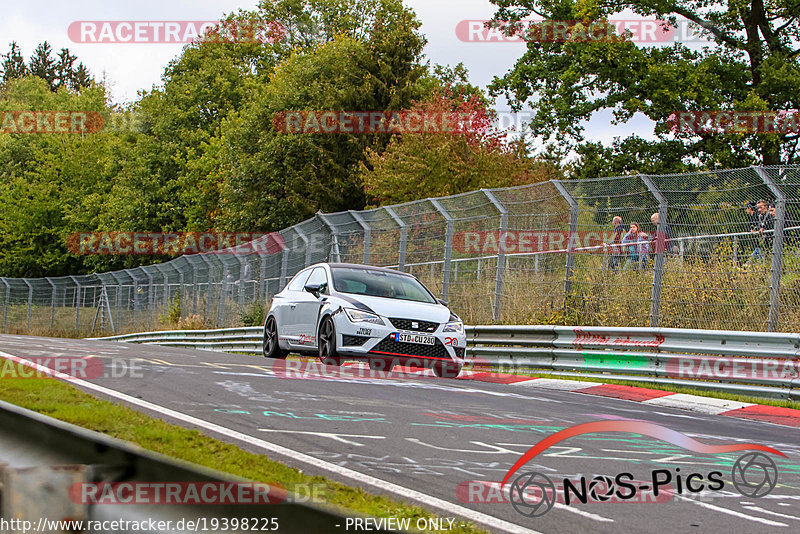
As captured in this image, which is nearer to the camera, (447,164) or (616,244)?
(616,244)

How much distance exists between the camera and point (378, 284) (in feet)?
48.1

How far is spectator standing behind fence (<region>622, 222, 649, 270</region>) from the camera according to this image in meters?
15.1

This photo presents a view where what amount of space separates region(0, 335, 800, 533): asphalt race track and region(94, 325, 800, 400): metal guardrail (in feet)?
5.71

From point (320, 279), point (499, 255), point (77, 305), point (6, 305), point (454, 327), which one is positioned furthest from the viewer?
point (6, 305)

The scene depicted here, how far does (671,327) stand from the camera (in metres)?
14.5

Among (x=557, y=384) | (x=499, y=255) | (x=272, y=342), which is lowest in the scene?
(x=557, y=384)

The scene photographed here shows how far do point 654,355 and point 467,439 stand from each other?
7139 millimetres

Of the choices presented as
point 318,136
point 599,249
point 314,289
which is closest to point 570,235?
point 599,249

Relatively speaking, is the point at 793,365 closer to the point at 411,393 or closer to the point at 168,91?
the point at 411,393

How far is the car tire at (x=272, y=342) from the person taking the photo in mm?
16422

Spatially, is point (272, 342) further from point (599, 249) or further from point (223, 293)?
point (223, 293)

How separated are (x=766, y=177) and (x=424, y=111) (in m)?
25.6

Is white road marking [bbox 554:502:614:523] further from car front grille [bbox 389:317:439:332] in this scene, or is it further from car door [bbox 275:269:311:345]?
car door [bbox 275:269:311:345]

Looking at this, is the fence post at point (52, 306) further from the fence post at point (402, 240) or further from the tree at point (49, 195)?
the fence post at point (402, 240)
